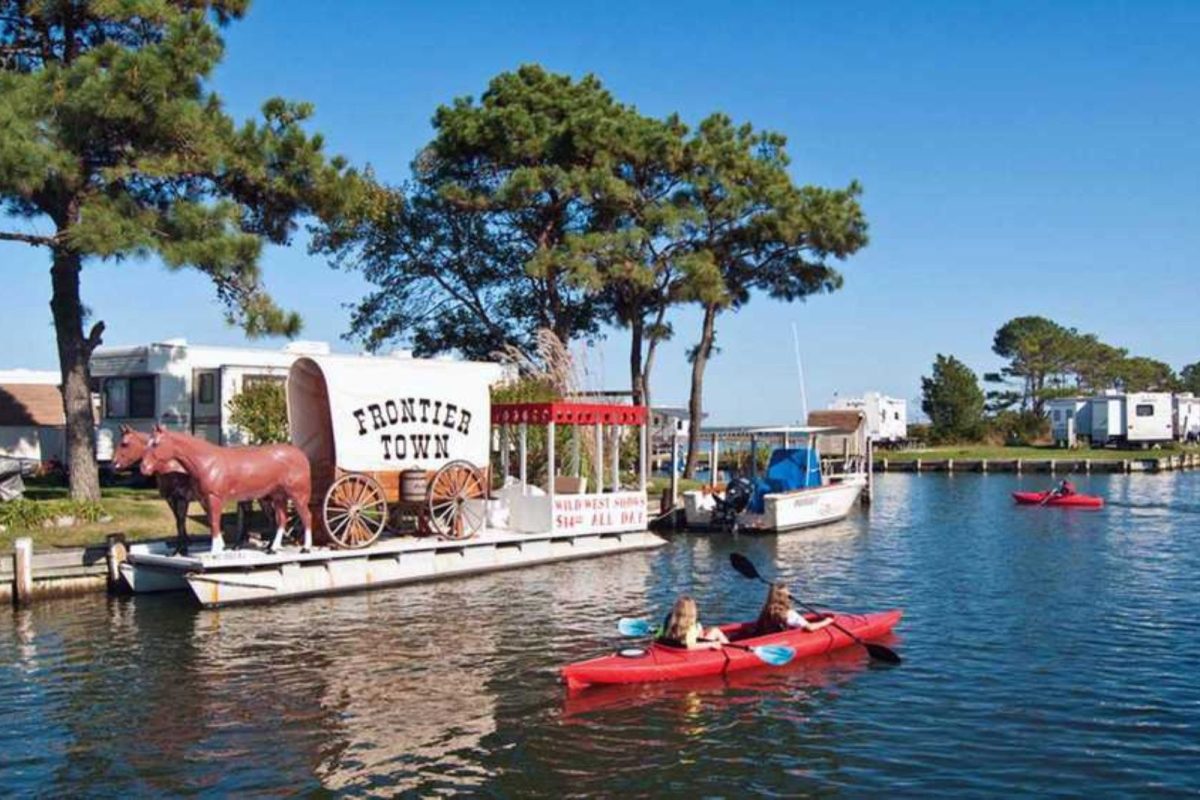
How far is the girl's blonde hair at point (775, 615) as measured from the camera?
60.6ft

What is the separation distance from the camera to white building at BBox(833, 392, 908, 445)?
A: 91.3m

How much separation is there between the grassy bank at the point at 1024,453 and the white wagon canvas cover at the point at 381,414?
58754 millimetres

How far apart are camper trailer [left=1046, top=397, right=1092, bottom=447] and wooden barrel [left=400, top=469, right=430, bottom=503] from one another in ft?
251

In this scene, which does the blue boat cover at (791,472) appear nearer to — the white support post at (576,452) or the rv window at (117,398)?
the white support post at (576,452)

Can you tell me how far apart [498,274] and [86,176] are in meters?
22.3

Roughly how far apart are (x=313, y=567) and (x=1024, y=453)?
72.9 metres

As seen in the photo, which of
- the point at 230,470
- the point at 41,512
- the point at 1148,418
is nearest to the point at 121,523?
the point at 41,512

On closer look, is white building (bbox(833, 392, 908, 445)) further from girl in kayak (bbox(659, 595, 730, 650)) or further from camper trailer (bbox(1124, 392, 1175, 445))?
girl in kayak (bbox(659, 595, 730, 650))

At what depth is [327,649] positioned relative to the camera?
19.2m

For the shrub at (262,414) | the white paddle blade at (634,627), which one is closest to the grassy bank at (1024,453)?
the shrub at (262,414)

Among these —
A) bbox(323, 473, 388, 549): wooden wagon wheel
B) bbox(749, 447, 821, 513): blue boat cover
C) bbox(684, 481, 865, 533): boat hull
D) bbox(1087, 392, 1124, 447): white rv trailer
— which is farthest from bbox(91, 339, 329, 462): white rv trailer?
bbox(1087, 392, 1124, 447): white rv trailer

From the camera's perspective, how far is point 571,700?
1598 centimetres

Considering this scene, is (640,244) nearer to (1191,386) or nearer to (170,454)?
(170,454)

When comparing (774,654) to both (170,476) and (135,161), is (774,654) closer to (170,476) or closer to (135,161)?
(170,476)
